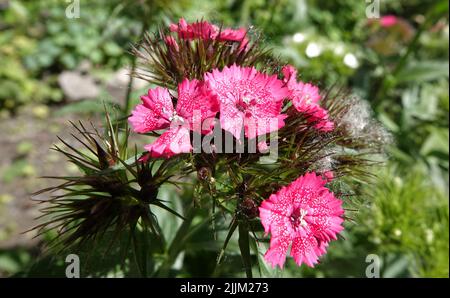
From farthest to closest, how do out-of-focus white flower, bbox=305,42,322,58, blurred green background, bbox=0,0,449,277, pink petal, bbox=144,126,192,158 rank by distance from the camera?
1. out-of-focus white flower, bbox=305,42,322,58
2. blurred green background, bbox=0,0,449,277
3. pink petal, bbox=144,126,192,158

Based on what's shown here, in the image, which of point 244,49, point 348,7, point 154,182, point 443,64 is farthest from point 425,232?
point 348,7

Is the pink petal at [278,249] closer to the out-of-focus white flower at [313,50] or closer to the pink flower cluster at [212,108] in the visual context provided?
the pink flower cluster at [212,108]

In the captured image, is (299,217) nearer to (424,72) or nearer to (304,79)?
(304,79)

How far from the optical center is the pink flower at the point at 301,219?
120 centimetres

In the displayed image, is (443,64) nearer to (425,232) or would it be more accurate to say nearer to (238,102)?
(425,232)

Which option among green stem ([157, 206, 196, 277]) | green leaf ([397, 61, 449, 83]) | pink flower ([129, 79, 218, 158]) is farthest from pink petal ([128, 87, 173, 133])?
green leaf ([397, 61, 449, 83])

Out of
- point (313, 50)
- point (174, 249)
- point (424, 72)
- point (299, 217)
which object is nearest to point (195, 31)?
point (299, 217)

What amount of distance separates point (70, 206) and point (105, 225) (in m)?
0.10

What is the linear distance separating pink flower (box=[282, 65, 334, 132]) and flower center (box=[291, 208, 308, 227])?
10.2 inches

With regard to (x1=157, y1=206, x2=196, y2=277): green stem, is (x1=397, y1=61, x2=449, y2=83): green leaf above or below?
above

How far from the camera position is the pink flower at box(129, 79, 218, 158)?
1189 millimetres

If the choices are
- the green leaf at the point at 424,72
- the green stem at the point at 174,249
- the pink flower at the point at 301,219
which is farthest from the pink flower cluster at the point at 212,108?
the green leaf at the point at 424,72

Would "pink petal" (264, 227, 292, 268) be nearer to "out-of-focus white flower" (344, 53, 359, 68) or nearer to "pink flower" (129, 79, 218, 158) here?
"pink flower" (129, 79, 218, 158)

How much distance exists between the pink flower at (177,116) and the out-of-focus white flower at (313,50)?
185cm
